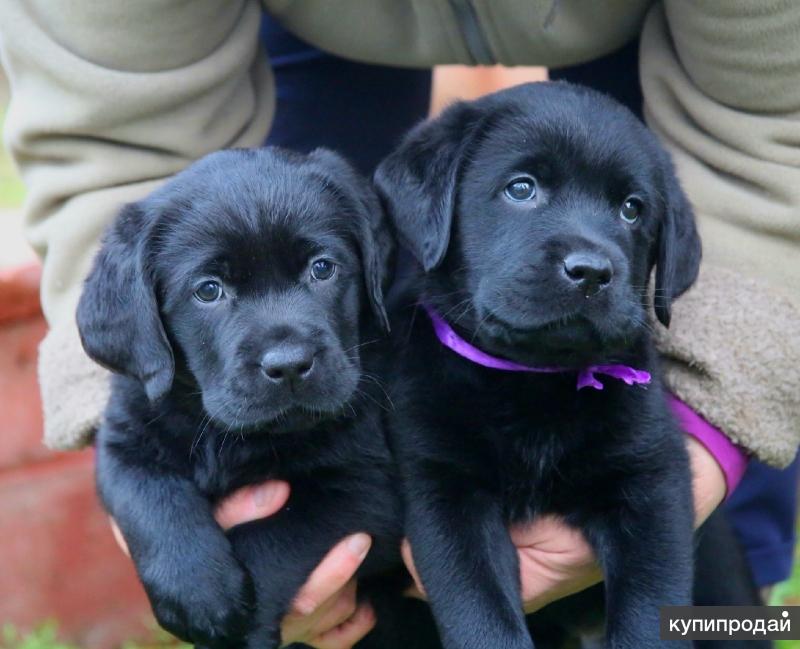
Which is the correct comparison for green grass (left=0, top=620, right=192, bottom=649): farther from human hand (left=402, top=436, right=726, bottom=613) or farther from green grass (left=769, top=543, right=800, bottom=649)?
green grass (left=769, top=543, right=800, bottom=649)

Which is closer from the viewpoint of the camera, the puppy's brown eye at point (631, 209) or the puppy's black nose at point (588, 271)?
the puppy's black nose at point (588, 271)

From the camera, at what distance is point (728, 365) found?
2.55 metres

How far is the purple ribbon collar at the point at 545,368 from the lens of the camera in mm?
2373

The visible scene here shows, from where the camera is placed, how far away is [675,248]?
7.93 feet

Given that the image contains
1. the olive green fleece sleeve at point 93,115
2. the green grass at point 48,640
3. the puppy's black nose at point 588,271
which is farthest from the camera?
the green grass at point 48,640

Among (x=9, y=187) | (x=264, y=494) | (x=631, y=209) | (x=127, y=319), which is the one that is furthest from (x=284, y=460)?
(x=9, y=187)

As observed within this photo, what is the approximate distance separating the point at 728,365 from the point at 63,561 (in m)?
2.15

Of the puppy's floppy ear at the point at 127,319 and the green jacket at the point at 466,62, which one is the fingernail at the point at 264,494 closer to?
the puppy's floppy ear at the point at 127,319

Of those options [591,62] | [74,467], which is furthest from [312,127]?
[74,467]

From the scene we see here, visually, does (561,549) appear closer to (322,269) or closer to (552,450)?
A: (552,450)

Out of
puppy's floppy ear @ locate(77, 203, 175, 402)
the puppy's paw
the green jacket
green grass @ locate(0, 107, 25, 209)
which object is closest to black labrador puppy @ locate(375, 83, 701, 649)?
the green jacket

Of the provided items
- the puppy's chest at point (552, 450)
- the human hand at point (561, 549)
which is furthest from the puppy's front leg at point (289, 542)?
the puppy's chest at point (552, 450)

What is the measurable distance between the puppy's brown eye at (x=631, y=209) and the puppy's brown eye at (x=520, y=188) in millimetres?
186

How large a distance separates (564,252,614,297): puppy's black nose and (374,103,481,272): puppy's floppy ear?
303 millimetres
